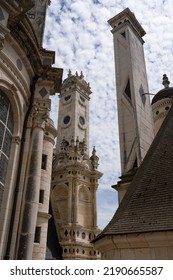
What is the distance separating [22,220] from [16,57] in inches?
245

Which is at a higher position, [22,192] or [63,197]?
[63,197]

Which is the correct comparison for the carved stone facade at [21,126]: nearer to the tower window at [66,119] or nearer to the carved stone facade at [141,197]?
the carved stone facade at [141,197]

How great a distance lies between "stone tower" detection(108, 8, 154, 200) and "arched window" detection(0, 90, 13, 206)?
462 cm

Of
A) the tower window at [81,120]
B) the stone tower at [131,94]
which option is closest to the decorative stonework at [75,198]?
the tower window at [81,120]

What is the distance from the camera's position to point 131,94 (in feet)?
44.4

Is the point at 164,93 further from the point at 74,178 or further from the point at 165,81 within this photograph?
the point at 74,178

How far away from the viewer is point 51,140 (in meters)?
15.2

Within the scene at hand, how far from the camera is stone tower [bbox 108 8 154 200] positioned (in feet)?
39.9

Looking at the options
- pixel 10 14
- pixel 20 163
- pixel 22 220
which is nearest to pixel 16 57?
pixel 10 14

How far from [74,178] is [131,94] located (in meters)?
21.5

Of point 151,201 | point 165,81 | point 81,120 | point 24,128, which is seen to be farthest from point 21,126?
point 81,120

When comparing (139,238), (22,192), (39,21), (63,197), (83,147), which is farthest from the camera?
(83,147)

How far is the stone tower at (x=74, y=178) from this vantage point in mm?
29984
